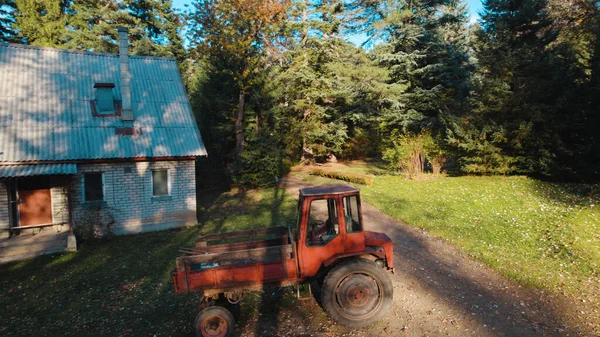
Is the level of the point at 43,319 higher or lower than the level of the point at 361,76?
lower

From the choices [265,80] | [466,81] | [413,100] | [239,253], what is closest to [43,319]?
[239,253]

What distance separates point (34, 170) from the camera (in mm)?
11055

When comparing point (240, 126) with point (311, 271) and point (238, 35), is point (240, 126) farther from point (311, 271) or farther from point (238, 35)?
point (311, 271)

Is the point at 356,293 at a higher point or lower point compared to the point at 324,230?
lower

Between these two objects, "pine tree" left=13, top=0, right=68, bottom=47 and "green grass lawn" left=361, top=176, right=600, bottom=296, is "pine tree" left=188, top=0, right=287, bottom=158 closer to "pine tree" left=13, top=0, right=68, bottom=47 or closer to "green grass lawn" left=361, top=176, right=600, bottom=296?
"green grass lawn" left=361, top=176, right=600, bottom=296

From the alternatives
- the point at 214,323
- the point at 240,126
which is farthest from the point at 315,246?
the point at 240,126

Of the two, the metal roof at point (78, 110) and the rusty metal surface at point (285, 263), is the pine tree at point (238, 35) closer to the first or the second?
the metal roof at point (78, 110)

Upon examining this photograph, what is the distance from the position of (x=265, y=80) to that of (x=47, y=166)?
1459cm

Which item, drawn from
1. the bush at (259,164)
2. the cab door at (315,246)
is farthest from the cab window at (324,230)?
the bush at (259,164)

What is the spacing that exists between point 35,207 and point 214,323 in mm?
11056

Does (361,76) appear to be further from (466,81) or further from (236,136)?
(236,136)

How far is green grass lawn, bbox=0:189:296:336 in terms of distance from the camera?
6750mm

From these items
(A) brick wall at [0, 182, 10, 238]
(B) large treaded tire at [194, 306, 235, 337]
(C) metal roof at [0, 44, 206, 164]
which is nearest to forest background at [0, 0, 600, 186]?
(C) metal roof at [0, 44, 206, 164]

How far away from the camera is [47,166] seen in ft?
37.8
